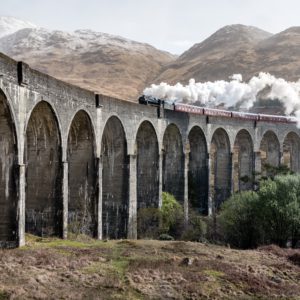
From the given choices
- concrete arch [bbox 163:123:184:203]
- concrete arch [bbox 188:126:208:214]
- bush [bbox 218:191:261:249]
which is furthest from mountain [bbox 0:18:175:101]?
bush [bbox 218:191:261:249]

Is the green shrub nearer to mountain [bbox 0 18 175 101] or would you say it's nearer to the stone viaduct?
the stone viaduct

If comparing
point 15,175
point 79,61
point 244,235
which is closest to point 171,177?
point 244,235

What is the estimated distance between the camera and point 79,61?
162625 mm

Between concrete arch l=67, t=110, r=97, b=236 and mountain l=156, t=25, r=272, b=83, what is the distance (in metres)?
103

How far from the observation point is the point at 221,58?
14838cm

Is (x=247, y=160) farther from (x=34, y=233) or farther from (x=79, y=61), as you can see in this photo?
(x=79, y=61)

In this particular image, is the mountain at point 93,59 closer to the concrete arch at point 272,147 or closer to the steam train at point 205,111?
the concrete arch at point 272,147

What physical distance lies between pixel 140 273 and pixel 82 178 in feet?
43.7

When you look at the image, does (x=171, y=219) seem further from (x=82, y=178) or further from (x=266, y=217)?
(x=82, y=178)

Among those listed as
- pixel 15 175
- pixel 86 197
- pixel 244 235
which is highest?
pixel 15 175

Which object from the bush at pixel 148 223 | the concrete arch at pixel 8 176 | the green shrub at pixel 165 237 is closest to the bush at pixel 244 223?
the green shrub at pixel 165 237

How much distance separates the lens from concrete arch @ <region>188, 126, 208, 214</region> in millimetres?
48062

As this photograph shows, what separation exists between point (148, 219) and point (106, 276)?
19.8m

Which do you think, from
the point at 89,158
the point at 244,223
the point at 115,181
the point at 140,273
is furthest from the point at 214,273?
the point at 115,181
